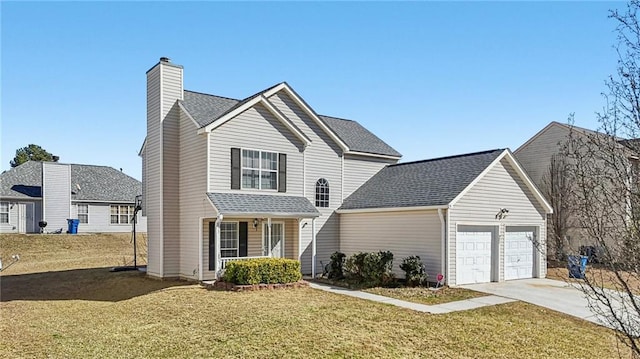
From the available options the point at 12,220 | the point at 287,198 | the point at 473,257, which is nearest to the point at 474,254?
the point at 473,257

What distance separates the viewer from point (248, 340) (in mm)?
9398

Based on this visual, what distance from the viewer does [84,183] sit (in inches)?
1458

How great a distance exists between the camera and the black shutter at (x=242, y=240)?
61.5ft

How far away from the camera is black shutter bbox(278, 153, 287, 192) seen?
63.7 ft

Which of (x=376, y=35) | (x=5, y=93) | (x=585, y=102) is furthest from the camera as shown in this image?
(x=376, y=35)

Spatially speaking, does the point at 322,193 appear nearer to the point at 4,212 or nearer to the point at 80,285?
the point at 80,285

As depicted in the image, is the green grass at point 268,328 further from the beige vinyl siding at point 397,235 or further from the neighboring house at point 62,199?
the neighboring house at point 62,199

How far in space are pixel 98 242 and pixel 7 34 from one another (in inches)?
906

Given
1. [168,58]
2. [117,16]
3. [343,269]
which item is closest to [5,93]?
[117,16]

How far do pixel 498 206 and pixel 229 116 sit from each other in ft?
36.0

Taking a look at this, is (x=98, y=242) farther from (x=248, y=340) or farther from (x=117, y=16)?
(x=248, y=340)

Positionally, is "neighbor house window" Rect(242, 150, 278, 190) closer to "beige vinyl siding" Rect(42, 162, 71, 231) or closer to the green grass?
the green grass

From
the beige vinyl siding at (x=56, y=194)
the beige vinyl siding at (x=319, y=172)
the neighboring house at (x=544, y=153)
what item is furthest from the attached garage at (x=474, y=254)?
the beige vinyl siding at (x=56, y=194)

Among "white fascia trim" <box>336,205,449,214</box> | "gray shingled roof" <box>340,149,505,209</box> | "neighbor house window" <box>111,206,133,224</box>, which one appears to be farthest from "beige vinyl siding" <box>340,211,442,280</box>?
"neighbor house window" <box>111,206,133,224</box>
